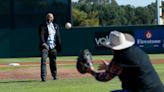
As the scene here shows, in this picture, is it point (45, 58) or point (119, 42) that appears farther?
point (45, 58)

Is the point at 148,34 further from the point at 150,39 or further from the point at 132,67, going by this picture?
the point at 132,67

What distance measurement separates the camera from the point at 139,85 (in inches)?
255

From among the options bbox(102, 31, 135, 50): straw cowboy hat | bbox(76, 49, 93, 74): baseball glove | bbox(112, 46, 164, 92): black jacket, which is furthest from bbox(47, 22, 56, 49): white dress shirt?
bbox(112, 46, 164, 92): black jacket

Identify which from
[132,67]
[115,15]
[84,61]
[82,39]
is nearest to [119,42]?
[132,67]

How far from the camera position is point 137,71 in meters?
6.48

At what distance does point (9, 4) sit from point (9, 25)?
156cm

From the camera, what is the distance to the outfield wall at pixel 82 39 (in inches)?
1304

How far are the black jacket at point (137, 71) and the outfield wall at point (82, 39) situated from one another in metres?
26.4

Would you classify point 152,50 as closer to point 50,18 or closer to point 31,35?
point 31,35

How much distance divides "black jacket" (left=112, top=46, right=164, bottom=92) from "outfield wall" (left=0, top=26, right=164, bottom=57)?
1040 inches

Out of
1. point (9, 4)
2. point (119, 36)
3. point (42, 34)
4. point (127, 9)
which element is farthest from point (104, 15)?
point (119, 36)

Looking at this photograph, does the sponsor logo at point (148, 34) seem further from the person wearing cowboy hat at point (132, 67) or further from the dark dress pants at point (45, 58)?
the person wearing cowboy hat at point (132, 67)

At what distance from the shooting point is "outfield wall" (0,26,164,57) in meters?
33.1

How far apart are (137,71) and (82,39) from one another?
26.7 meters
